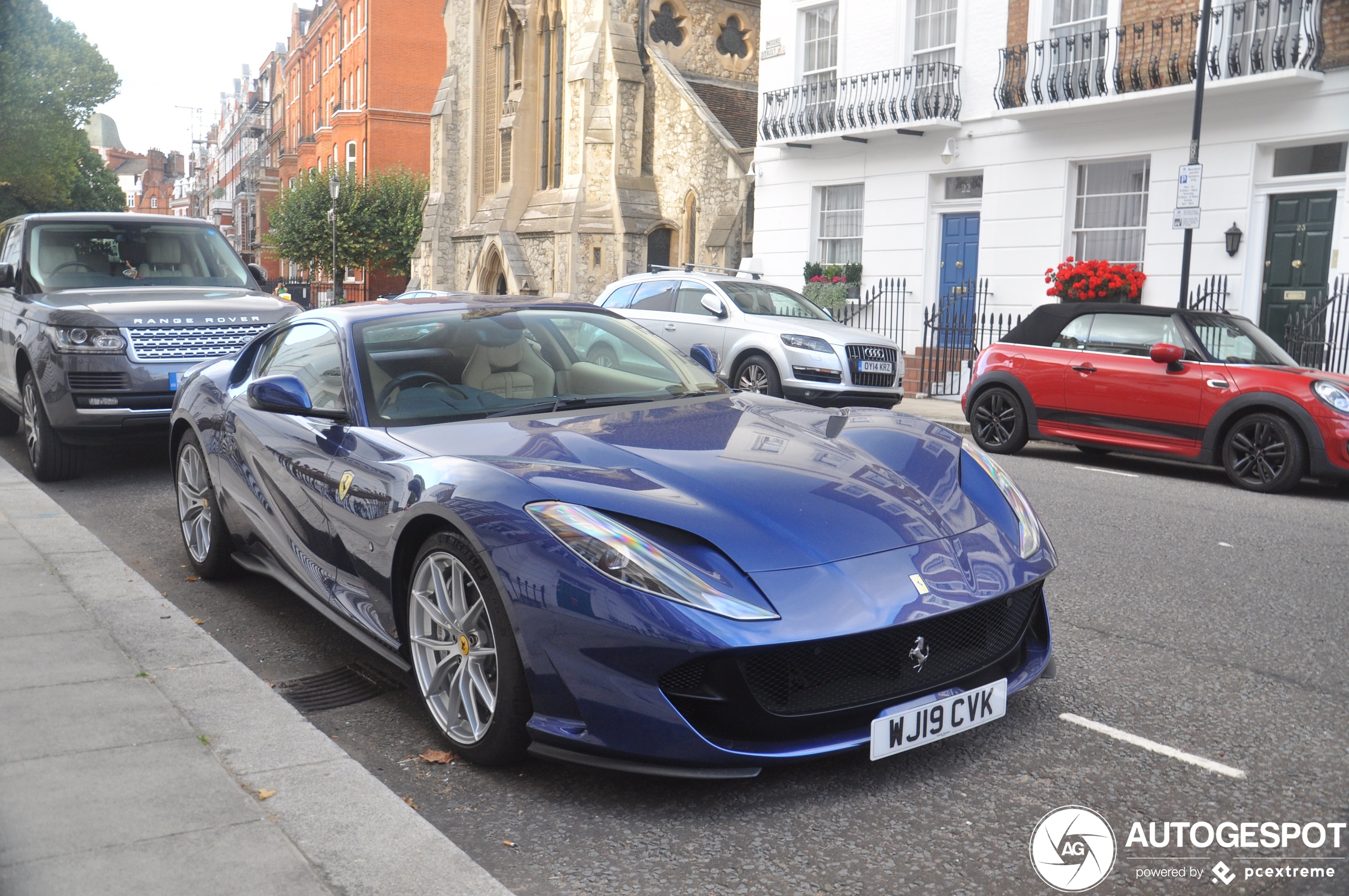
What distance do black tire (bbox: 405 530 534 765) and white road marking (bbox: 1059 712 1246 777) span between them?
1.89m

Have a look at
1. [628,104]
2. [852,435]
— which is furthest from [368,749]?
[628,104]

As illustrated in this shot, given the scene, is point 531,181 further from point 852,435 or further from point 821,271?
point 852,435

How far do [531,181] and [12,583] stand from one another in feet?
123

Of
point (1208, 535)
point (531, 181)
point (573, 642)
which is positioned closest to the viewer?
point (573, 642)

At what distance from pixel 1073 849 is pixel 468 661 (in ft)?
5.98

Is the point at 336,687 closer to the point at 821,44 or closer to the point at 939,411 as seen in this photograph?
the point at 939,411

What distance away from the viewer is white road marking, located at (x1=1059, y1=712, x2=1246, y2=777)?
350 cm

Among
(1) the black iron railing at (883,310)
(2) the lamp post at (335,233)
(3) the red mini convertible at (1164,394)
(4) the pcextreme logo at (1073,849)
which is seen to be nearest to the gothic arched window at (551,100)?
(2) the lamp post at (335,233)

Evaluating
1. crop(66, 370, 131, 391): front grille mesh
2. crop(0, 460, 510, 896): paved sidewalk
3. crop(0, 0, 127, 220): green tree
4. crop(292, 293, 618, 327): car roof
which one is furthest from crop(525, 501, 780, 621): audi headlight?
crop(0, 0, 127, 220): green tree

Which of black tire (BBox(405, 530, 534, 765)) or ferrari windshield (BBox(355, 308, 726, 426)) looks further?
ferrari windshield (BBox(355, 308, 726, 426))

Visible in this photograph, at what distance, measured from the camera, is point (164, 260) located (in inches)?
400

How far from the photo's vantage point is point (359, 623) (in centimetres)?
415

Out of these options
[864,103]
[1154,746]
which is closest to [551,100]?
[864,103]

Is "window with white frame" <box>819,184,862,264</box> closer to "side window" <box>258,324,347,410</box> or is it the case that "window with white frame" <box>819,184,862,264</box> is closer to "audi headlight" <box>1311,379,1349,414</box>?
"audi headlight" <box>1311,379,1349,414</box>
